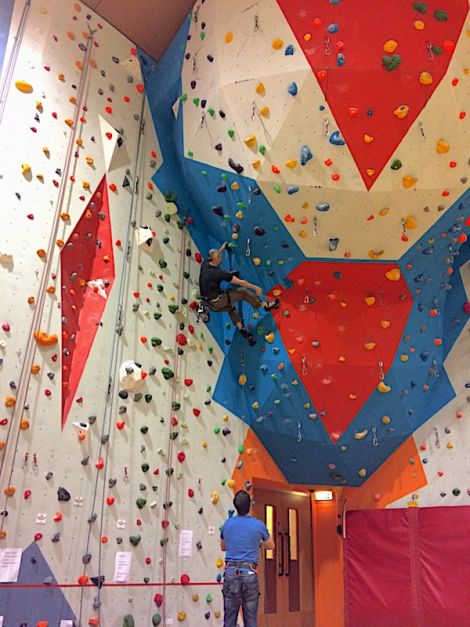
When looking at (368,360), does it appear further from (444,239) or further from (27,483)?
(27,483)

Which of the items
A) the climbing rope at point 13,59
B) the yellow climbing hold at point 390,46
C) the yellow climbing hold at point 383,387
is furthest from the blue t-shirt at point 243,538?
the yellow climbing hold at point 390,46

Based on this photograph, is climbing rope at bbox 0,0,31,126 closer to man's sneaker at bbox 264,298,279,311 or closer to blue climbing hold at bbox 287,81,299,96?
blue climbing hold at bbox 287,81,299,96

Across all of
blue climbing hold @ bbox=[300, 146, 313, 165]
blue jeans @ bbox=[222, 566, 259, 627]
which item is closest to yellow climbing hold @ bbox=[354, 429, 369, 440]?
blue jeans @ bbox=[222, 566, 259, 627]

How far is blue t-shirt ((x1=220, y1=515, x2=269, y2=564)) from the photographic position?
344 cm

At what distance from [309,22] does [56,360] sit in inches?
131

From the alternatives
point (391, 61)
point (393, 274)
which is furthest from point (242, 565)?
point (391, 61)

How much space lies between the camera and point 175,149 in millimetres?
5605

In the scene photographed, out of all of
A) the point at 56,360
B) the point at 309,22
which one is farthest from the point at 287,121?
the point at 56,360

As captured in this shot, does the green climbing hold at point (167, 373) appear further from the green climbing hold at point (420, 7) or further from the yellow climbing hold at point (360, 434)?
the green climbing hold at point (420, 7)

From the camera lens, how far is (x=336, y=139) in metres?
4.51

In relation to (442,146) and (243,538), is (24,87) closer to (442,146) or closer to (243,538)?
(442,146)

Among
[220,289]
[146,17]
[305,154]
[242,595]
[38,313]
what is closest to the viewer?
[242,595]

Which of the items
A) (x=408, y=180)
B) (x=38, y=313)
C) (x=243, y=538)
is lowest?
(x=243, y=538)

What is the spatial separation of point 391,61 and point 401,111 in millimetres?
379
